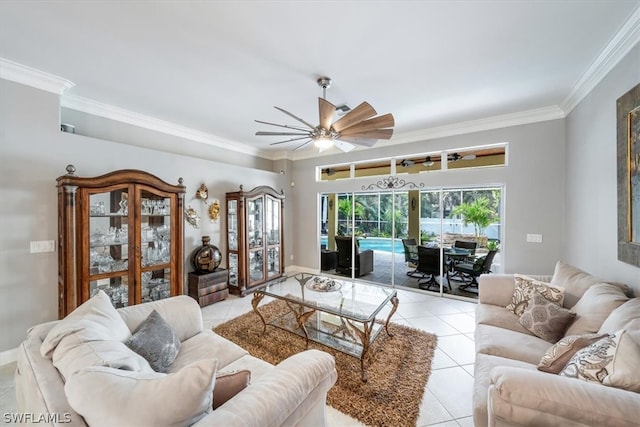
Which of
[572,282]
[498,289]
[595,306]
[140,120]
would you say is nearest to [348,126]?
[498,289]

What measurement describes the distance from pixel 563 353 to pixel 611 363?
0.34m

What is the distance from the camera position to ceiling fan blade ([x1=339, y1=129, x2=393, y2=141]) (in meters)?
2.47

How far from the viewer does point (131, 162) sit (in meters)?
3.34

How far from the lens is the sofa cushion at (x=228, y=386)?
1.09 meters

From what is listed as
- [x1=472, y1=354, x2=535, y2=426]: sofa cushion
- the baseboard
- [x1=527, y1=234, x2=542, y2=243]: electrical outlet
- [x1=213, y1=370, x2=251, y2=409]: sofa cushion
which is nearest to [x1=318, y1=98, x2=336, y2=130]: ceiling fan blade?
[x1=213, y1=370, x2=251, y2=409]: sofa cushion

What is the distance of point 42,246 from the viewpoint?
2625 mm

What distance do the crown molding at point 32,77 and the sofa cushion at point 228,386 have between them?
3.52 m

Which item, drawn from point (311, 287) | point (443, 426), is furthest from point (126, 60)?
point (443, 426)

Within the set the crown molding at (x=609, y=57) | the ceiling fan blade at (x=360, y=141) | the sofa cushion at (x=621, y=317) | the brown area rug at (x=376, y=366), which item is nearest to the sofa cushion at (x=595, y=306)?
the sofa cushion at (x=621, y=317)

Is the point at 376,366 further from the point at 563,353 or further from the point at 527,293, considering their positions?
the point at 527,293

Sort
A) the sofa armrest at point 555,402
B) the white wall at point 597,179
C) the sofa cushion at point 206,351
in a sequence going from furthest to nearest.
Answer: the white wall at point 597,179
the sofa cushion at point 206,351
the sofa armrest at point 555,402

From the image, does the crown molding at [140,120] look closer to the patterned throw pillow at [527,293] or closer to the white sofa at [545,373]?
the white sofa at [545,373]

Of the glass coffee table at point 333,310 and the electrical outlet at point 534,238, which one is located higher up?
the electrical outlet at point 534,238

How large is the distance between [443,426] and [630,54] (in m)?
3.23
